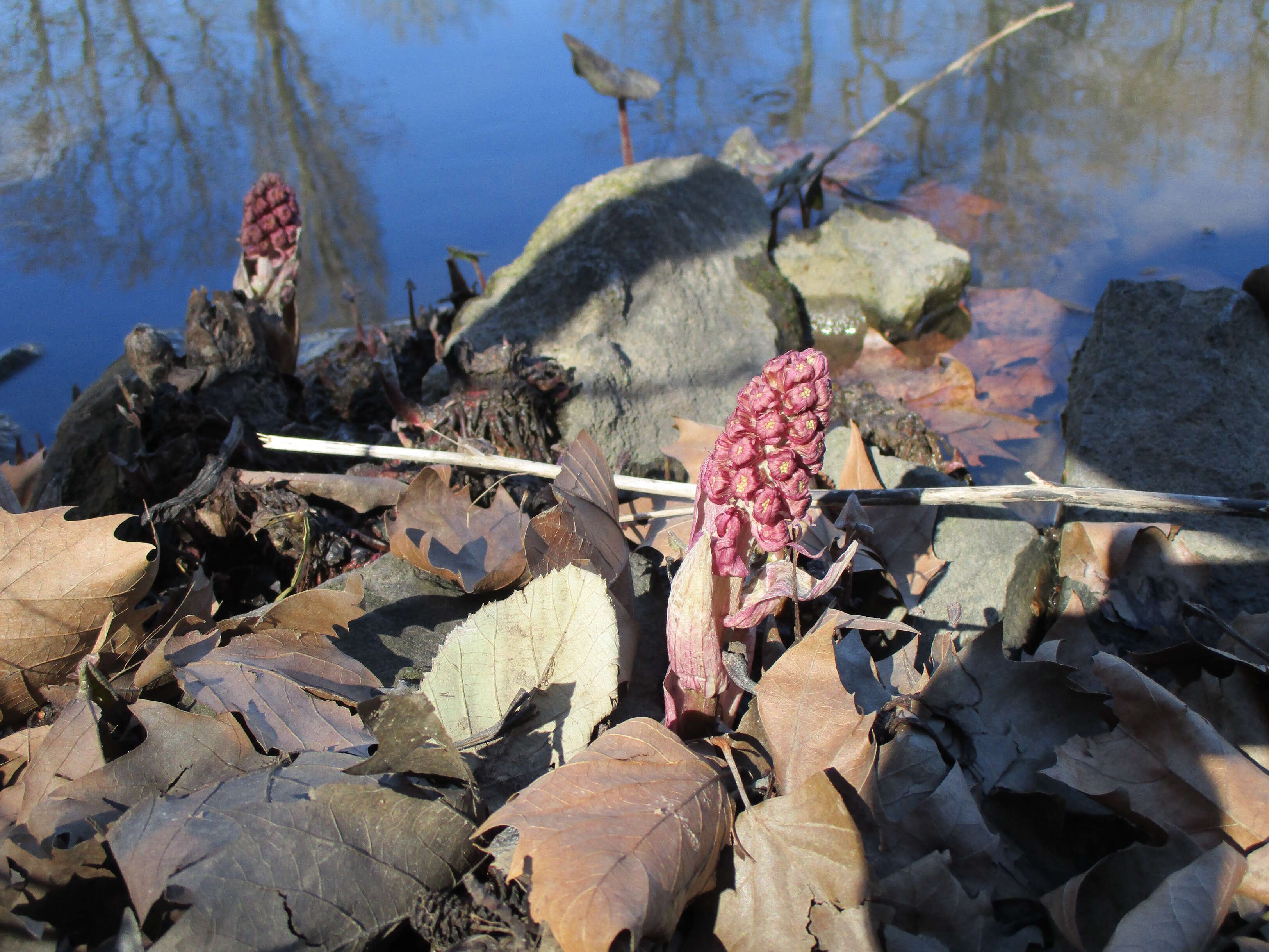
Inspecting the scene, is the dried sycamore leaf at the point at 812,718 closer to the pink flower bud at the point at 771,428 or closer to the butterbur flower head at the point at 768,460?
the butterbur flower head at the point at 768,460

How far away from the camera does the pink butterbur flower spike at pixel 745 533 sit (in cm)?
135

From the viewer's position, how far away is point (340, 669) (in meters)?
1.61

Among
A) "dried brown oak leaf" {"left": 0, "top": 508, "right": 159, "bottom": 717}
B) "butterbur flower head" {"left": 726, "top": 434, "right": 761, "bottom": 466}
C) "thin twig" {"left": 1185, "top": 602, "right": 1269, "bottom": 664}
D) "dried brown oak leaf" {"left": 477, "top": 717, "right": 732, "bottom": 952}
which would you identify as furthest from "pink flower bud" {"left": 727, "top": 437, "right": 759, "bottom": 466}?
"dried brown oak leaf" {"left": 0, "top": 508, "right": 159, "bottom": 717}

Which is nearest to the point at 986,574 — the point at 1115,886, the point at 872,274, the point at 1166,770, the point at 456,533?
the point at 1166,770

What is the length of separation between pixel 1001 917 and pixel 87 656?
5.71 feet

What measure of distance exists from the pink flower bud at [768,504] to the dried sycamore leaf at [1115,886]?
2.40 ft

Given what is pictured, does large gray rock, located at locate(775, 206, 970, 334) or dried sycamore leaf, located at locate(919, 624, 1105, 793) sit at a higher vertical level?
dried sycamore leaf, located at locate(919, 624, 1105, 793)

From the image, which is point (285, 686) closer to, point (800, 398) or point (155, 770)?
point (155, 770)

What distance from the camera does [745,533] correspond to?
150 centimetres

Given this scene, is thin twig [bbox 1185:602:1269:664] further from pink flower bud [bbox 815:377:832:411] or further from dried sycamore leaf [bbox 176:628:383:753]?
dried sycamore leaf [bbox 176:628:383:753]

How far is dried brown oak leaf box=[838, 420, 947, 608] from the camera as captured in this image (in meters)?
2.12

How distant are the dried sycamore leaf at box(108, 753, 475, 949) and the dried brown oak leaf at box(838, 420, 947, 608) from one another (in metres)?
1.28

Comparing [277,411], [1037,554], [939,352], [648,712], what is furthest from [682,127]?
[648,712]

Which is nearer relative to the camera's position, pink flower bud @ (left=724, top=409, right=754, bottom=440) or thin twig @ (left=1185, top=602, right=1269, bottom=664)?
pink flower bud @ (left=724, top=409, right=754, bottom=440)
